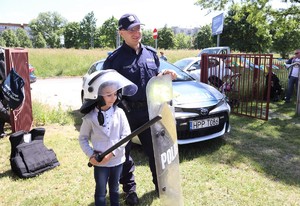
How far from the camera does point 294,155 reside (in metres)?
4.52

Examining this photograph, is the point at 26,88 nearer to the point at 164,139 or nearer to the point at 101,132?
the point at 101,132

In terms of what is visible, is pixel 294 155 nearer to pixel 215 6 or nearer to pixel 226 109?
pixel 226 109

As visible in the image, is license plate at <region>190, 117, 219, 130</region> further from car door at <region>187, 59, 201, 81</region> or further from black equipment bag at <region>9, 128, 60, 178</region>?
car door at <region>187, 59, 201, 81</region>

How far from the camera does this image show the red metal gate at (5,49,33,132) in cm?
460

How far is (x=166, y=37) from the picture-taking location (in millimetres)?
62375

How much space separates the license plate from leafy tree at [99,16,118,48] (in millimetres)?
58101

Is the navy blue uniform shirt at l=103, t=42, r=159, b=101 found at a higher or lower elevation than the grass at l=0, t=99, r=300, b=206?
higher

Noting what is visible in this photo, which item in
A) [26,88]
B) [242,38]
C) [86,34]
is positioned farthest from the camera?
[86,34]

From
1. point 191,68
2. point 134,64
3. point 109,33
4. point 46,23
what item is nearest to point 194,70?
point 191,68

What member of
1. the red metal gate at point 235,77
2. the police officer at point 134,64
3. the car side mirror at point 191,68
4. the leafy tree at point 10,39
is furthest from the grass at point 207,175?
the leafy tree at point 10,39

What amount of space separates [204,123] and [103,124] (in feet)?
7.51

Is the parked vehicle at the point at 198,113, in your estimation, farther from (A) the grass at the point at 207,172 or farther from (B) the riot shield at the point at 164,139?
(B) the riot shield at the point at 164,139

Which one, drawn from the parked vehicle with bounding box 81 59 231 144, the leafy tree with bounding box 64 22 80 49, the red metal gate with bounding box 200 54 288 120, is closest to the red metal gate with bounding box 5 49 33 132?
the parked vehicle with bounding box 81 59 231 144

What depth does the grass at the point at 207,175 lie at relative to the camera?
3.20 m
